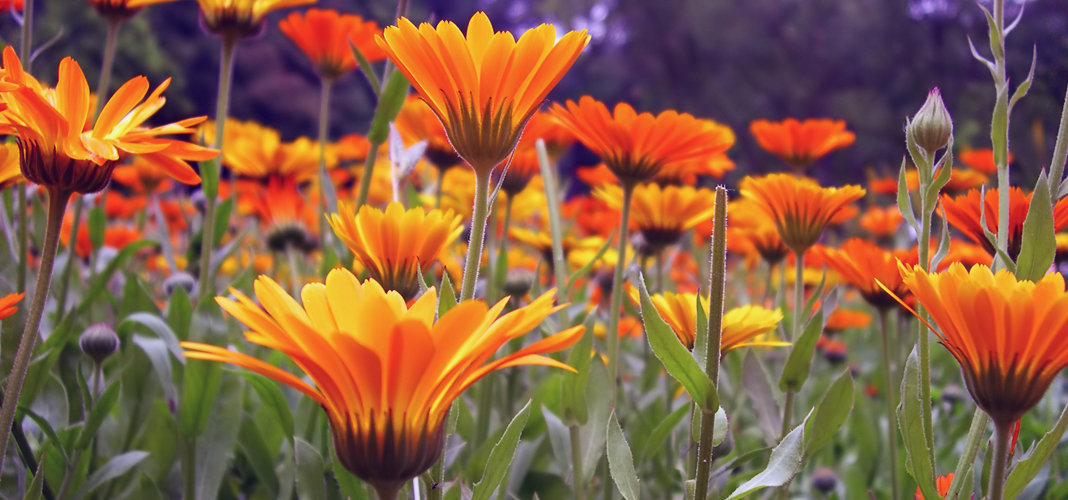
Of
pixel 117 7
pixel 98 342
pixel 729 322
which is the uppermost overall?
pixel 117 7

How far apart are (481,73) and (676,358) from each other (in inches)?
8.2

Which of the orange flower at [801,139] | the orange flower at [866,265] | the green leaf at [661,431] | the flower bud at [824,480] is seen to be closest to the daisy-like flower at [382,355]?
the green leaf at [661,431]

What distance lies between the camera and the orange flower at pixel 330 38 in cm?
109

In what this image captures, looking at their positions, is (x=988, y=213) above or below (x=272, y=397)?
above

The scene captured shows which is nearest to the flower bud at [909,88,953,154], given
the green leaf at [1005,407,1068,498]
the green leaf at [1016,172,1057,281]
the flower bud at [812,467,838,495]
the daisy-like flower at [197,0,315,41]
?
the green leaf at [1016,172,1057,281]

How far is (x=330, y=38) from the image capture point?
3.71 ft

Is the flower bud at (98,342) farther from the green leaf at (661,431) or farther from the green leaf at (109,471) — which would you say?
the green leaf at (661,431)

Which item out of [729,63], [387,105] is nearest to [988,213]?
[387,105]

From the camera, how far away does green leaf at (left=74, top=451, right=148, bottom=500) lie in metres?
0.64

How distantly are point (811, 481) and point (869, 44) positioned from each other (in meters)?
12.4

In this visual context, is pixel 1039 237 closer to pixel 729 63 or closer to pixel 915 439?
pixel 915 439

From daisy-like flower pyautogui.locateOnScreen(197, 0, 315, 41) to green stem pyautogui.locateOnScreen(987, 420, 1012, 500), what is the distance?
2.62 ft

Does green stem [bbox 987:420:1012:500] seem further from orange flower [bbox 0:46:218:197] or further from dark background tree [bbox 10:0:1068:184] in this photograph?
dark background tree [bbox 10:0:1068:184]

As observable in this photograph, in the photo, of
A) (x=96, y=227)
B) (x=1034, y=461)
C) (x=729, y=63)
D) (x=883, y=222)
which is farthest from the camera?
(x=729, y=63)
